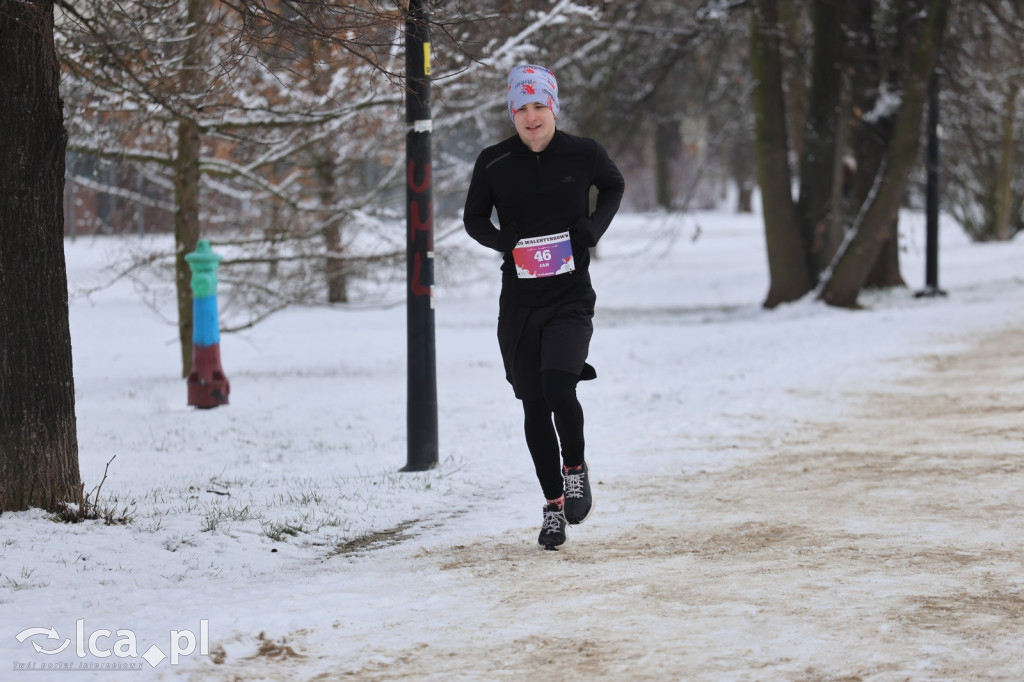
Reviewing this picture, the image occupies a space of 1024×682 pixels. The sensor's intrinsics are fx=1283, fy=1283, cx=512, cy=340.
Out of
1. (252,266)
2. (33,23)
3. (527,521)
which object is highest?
(33,23)

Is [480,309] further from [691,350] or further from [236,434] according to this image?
[236,434]

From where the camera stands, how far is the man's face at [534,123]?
17.2ft

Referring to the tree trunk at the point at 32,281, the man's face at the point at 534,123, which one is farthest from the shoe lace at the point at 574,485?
the tree trunk at the point at 32,281

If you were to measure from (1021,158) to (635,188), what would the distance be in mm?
35164

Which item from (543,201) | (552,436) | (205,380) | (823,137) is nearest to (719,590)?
(552,436)

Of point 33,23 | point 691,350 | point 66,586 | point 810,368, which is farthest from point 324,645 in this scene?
point 691,350

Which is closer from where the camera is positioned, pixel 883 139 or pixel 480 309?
pixel 883 139

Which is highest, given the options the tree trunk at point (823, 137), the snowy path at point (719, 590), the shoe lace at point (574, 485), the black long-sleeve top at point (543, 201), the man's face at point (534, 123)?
the tree trunk at point (823, 137)

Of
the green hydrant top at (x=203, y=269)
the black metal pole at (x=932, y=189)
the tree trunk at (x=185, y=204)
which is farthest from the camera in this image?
the black metal pole at (x=932, y=189)

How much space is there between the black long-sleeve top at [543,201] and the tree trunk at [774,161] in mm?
13533

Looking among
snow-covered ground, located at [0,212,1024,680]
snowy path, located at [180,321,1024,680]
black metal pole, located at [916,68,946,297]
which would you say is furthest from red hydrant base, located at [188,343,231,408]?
black metal pole, located at [916,68,946,297]

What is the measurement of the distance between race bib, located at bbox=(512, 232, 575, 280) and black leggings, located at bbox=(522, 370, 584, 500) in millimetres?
421

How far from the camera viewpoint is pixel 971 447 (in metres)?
7.85

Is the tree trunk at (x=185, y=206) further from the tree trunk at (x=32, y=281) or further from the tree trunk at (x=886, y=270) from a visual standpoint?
the tree trunk at (x=886, y=270)
